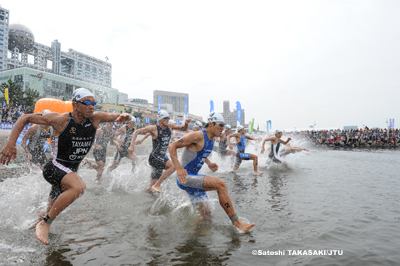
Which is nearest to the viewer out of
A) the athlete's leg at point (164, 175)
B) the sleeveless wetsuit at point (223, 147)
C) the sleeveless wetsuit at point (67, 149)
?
the sleeveless wetsuit at point (67, 149)

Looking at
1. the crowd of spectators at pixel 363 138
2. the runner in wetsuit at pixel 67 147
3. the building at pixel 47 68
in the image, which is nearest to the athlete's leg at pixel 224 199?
the runner in wetsuit at pixel 67 147

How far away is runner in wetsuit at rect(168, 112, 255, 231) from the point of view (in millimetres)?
3748

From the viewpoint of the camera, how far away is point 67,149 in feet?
11.3

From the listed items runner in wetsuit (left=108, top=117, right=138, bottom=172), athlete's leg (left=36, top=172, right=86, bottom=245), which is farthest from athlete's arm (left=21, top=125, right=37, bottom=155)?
athlete's leg (left=36, top=172, right=86, bottom=245)

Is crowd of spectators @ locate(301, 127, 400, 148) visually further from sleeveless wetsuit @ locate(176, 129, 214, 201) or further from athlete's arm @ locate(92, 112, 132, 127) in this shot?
athlete's arm @ locate(92, 112, 132, 127)

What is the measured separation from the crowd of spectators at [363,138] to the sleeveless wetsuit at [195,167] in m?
30.5

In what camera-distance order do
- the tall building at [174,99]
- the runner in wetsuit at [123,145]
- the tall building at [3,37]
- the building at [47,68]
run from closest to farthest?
the runner in wetsuit at [123,145] → the building at [47,68] → the tall building at [3,37] → the tall building at [174,99]

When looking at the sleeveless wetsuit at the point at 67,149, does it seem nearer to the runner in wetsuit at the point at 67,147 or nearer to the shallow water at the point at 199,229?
the runner in wetsuit at the point at 67,147

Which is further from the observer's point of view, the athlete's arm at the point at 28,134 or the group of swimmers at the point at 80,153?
the athlete's arm at the point at 28,134

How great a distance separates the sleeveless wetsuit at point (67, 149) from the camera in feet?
11.1

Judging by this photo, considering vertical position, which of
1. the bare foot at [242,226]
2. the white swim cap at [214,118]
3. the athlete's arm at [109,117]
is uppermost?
the white swim cap at [214,118]

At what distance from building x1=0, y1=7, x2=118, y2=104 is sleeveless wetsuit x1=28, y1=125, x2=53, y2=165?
5633 cm

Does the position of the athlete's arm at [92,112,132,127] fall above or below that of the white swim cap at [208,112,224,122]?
below

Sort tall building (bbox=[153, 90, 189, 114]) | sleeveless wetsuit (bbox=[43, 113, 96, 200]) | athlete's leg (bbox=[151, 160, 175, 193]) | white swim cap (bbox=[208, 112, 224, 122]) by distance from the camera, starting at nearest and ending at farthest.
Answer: sleeveless wetsuit (bbox=[43, 113, 96, 200])
white swim cap (bbox=[208, 112, 224, 122])
athlete's leg (bbox=[151, 160, 175, 193])
tall building (bbox=[153, 90, 189, 114])
